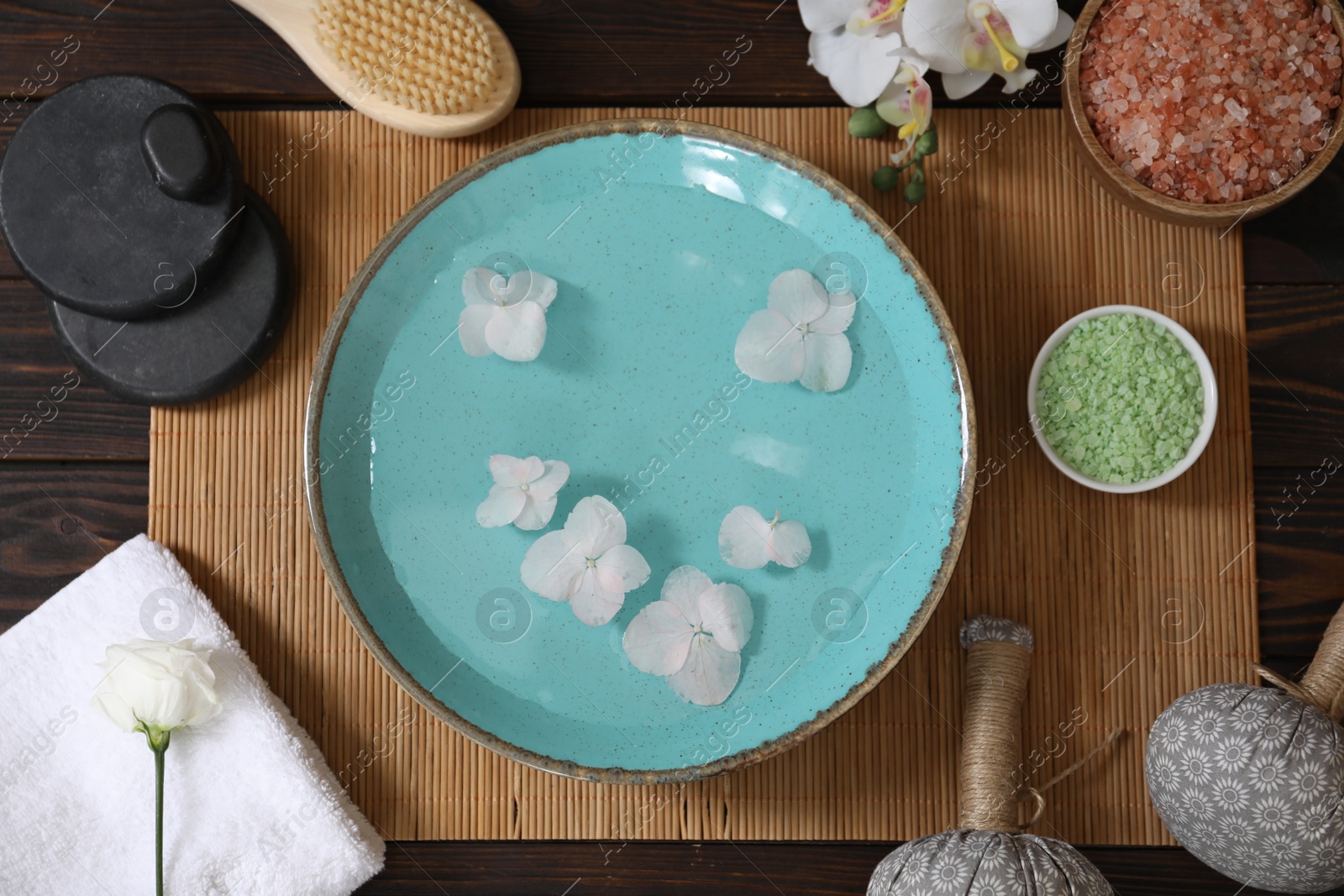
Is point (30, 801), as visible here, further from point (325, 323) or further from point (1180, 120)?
point (1180, 120)

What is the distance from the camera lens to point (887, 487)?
0.64 meters

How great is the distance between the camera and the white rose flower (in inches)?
24.3

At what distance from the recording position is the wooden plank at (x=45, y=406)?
2.38 feet

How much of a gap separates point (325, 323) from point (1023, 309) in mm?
552

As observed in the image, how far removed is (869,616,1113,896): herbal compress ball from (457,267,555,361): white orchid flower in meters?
0.39

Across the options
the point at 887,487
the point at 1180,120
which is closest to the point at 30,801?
the point at 887,487

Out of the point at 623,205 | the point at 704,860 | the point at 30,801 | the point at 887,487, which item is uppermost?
the point at 623,205

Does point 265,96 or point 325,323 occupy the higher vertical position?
point 265,96

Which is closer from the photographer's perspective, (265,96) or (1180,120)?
(1180,120)

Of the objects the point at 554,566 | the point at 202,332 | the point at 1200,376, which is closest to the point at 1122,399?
the point at 1200,376

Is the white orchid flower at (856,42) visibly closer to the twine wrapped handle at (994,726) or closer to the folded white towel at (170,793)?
the twine wrapped handle at (994,726)

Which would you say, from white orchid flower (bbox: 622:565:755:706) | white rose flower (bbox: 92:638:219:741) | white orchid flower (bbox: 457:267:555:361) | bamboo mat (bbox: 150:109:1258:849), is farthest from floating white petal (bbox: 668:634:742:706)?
white rose flower (bbox: 92:638:219:741)

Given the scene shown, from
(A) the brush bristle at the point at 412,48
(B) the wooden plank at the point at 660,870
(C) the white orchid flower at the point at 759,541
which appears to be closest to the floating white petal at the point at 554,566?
(C) the white orchid flower at the point at 759,541

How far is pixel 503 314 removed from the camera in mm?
625
